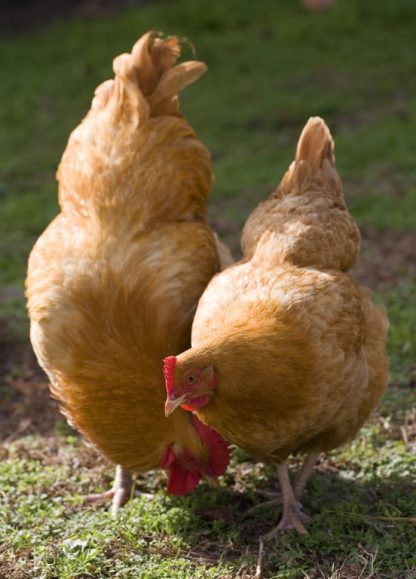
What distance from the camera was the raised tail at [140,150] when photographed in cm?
466

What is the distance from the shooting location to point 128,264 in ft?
14.3

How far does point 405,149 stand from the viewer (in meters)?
8.98

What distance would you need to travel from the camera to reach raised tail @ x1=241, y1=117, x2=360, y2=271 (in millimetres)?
4309

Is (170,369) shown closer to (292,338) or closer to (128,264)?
(292,338)

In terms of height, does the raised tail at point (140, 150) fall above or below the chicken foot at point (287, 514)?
above

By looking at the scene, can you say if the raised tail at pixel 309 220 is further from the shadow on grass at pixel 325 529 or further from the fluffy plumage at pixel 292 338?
the shadow on grass at pixel 325 529

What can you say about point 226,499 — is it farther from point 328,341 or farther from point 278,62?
point 278,62

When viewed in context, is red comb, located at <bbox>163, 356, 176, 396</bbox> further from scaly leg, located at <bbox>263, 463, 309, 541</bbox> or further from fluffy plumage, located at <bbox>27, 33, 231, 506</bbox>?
scaly leg, located at <bbox>263, 463, 309, 541</bbox>

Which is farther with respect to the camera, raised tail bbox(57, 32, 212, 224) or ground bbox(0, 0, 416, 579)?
raised tail bbox(57, 32, 212, 224)

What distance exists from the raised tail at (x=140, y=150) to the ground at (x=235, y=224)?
1471 millimetres

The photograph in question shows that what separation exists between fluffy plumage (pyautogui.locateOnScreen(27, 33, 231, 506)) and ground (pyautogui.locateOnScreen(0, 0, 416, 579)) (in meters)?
0.49

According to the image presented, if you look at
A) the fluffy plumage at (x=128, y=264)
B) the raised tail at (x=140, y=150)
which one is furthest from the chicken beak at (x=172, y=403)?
the raised tail at (x=140, y=150)

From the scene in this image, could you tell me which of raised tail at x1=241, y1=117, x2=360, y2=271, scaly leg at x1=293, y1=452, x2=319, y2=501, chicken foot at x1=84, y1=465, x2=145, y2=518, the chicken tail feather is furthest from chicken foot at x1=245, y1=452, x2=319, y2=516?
the chicken tail feather

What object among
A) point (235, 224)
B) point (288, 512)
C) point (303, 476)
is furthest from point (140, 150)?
point (235, 224)
